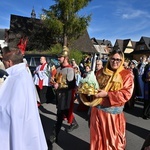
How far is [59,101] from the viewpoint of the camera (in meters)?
4.75

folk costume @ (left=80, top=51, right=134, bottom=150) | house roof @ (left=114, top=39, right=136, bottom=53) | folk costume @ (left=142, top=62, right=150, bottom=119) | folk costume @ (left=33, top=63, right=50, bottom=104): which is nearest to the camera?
folk costume @ (left=80, top=51, right=134, bottom=150)

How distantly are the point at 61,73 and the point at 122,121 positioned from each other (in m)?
1.75

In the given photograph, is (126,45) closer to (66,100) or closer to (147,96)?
(147,96)

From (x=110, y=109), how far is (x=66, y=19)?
2448 centimetres

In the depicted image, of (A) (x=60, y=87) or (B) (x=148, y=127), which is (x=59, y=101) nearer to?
(A) (x=60, y=87)

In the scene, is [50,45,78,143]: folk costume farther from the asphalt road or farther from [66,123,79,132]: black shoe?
[66,123,79,132]: black shoe

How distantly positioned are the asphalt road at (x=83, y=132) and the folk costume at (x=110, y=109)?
1045mm

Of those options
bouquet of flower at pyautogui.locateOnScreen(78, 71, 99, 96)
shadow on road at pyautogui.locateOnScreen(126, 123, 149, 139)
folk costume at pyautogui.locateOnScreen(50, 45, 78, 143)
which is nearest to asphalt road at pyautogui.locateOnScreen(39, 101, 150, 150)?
shadow on road at pyautogui.locateOnScreen(126, 123, 149, 139)

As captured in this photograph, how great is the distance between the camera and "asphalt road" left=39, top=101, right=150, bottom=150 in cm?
454

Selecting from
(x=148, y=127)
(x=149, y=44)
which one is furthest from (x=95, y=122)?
(x=149, y=44)

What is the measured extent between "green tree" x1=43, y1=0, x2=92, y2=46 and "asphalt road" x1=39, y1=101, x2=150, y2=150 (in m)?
19.8

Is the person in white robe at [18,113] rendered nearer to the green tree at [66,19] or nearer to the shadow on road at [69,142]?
the shadow on road at [69,142]

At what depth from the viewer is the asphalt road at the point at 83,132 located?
4541 millimetres

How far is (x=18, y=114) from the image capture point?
91.4 inches
